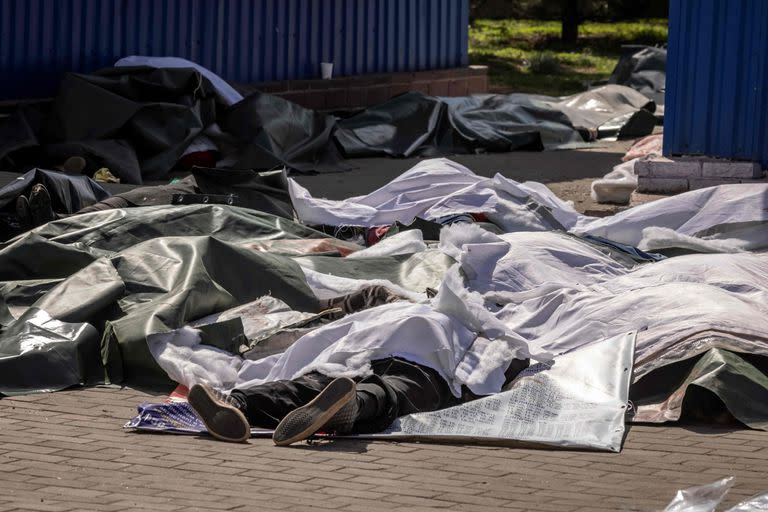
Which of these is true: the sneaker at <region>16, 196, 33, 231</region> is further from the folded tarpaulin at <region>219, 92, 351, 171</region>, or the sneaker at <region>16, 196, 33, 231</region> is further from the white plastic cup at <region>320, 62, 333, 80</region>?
the white plastic cup at <region>320, 62, 333, 80</region>

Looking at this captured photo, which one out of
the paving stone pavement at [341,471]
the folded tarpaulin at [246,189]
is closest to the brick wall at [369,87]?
the folded tarpaulin at [246,189]

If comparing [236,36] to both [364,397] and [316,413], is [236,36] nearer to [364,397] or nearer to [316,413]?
[364,397]

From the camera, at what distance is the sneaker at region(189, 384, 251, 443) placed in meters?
5.00

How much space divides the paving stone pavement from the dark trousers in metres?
0.15

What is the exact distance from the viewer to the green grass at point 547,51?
90.7 feet

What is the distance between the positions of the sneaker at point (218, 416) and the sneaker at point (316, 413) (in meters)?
0.13

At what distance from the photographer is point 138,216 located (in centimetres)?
773

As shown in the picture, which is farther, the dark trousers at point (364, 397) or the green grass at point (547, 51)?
the green grass at point (547, 51)

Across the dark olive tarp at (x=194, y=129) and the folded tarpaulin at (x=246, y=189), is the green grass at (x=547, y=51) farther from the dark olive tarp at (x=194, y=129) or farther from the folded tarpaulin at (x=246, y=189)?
the folded tarpaulin at (x=246, y=189)

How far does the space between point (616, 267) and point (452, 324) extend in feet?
6.19

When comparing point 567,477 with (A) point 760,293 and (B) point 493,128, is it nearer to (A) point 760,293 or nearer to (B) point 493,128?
(A) point 760,293

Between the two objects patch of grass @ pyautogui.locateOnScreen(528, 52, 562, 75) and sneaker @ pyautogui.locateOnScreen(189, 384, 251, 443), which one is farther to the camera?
patch of grass @ pyautogui.locateOnScreen(528, 52, 562, 75)

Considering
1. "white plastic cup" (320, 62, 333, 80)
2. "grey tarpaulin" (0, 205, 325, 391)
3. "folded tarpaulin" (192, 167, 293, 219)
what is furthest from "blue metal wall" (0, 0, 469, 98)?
"grey tarpaulin" (0, 205, 325, 391)

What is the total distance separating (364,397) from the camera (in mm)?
5105
